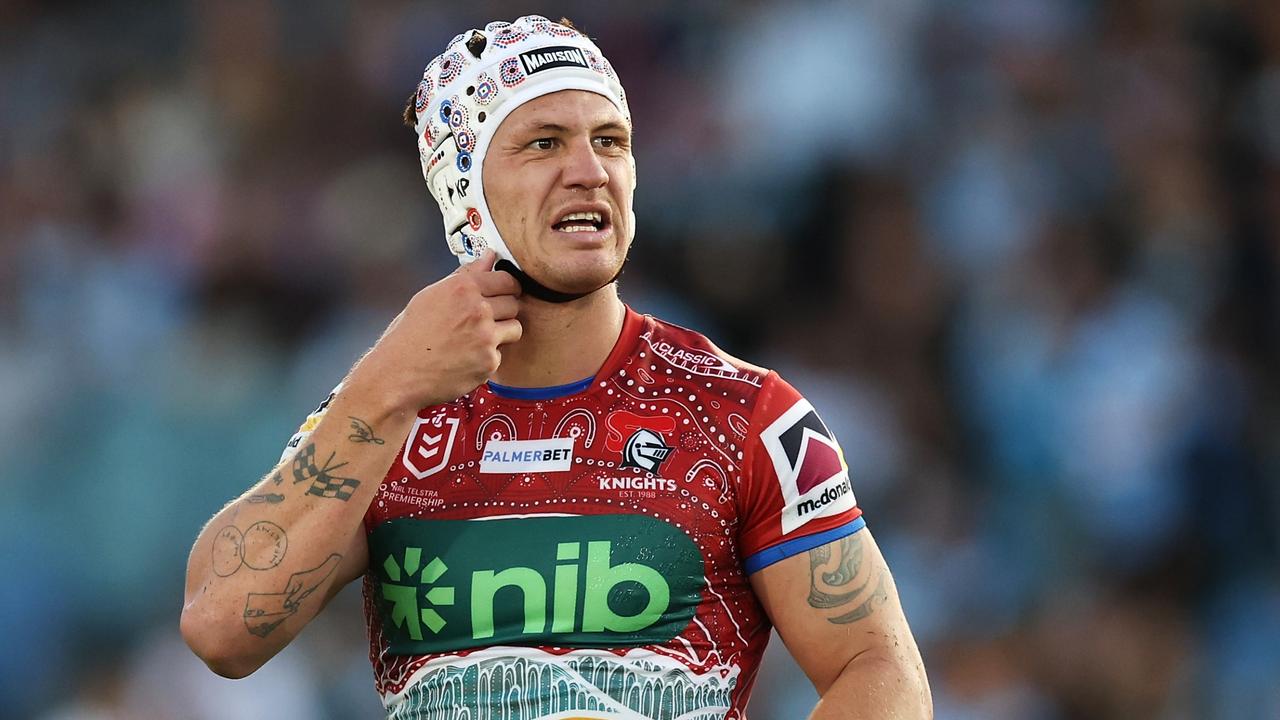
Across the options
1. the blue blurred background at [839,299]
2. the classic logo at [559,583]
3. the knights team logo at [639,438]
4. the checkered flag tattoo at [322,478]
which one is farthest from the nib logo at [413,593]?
the blue blurred background at [839,299]

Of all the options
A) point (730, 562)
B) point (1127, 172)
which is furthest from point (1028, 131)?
point (730, 562)

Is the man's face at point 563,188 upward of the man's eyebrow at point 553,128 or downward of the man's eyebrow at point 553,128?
downward

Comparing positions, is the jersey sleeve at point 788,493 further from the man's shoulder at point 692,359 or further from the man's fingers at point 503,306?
the man's fingers at point 503,306

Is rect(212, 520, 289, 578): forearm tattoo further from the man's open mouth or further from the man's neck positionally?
the man's open mouth

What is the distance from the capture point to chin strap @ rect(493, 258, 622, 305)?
4629 millimetres

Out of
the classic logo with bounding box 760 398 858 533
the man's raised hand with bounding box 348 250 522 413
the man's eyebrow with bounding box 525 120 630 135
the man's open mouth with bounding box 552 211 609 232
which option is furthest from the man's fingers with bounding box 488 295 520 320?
the classic logo with bounding box 760 398 858 533

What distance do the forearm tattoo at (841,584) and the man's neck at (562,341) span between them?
812mm

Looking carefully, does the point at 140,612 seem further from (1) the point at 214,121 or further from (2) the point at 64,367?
(1) the point at 214,121

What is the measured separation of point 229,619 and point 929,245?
6.83m

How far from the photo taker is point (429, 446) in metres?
4.61

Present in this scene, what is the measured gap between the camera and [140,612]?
9.64m

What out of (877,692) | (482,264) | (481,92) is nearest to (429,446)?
(482,264)

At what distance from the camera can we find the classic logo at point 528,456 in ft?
14.7

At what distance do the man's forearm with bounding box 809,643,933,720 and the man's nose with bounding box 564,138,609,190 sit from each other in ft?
4.51
